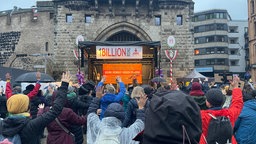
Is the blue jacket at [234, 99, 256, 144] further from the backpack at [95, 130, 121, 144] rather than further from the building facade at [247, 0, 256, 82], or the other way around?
the building facade at [247, 0, 256, 82]

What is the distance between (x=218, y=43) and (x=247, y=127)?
51.9 metres

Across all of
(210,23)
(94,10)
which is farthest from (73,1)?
(210,23)

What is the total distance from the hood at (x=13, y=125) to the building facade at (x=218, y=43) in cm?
5110

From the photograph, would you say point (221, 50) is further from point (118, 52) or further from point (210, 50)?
point (118, 52)

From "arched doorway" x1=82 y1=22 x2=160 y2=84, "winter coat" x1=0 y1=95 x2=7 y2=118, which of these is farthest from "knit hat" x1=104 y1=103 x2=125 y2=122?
"arched doorway" x1=82 y1=22 x2=160 y2=84

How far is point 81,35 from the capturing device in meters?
24.9

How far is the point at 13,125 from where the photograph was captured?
12.6 feet

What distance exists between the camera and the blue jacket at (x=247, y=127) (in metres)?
4.69

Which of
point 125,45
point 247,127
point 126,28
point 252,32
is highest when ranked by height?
point 252,32

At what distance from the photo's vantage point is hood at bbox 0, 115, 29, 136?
377 cm

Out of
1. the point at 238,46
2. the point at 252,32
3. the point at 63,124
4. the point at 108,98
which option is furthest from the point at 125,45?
the point at 238,46

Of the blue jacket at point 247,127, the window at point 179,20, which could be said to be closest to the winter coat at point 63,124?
the blue jacket at point 247,127

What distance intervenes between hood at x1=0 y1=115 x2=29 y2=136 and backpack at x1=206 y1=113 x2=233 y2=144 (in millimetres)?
2053

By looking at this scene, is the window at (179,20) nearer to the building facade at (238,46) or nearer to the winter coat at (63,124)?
the winter coat at (63,124)
